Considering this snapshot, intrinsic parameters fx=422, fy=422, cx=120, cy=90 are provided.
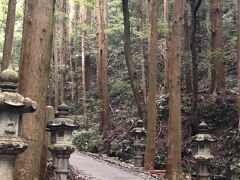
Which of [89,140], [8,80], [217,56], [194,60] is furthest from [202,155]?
[89,140]

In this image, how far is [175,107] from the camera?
1270cm

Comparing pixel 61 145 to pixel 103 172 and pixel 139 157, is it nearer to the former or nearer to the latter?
pixel 103 172

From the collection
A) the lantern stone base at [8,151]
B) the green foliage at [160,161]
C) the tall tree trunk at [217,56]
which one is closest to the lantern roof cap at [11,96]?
the lantern stone base at [8,151]

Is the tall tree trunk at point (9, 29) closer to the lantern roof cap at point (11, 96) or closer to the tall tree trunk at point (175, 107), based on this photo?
the tall tree trunk at point (175, 107)

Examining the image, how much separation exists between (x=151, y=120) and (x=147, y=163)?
1.54m

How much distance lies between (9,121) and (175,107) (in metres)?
8.39

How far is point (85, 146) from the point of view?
77.8ft

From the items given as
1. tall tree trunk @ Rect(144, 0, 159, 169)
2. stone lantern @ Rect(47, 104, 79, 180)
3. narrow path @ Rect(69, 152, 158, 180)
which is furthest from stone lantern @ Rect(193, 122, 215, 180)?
stone lantern @ Rect(47, 104, 79, 180)

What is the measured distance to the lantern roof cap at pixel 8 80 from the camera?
4.87 metres

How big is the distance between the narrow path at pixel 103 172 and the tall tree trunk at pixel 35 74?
6261 millimetres

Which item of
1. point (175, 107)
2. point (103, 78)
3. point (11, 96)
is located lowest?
point (11, 96)

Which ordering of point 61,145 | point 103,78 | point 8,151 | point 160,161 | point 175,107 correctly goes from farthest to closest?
point 103,78 < point 160,161 < point 175,107 < point 61,145 < point 8,151

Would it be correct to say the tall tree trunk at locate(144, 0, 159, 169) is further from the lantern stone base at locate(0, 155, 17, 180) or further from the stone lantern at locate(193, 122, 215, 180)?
the lantern stone base at locate(0, 155, 17, 180)

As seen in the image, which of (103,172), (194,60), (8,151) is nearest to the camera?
(8,151)
